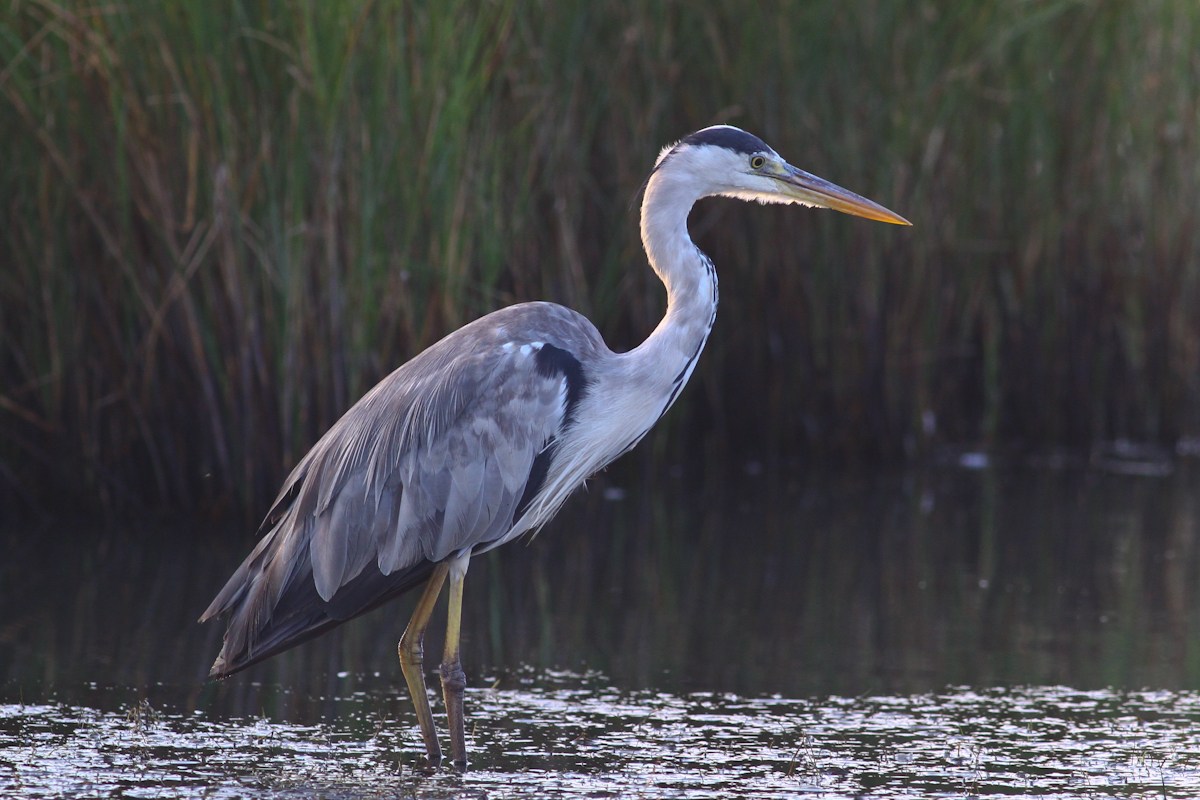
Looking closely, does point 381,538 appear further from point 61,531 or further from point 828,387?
point 828,387

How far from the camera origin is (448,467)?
517cm

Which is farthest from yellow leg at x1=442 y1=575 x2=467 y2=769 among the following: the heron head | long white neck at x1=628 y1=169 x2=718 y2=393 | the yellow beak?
the yellow beak

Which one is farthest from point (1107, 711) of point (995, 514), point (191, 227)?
point (191, 227)

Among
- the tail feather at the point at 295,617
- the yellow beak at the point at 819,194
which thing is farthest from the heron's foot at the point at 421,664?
the yellow beak at the point at 819,194

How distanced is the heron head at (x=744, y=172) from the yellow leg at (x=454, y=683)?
1.65 meters

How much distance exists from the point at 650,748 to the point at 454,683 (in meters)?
0.63

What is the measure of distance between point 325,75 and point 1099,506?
16.3 feet

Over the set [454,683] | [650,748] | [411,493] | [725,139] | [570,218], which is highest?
[570,218]

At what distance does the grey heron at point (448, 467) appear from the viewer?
5070mm

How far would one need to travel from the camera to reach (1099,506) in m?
9.19

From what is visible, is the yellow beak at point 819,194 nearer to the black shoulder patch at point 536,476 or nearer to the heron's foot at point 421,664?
the black shoulder patch at point 536,476

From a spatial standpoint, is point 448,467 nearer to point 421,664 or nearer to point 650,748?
point 421,664

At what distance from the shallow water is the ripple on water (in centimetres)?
1

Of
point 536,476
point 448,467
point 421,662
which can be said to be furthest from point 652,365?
point 421,662
